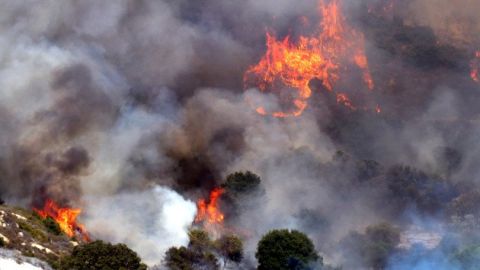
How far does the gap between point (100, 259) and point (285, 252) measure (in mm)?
17232

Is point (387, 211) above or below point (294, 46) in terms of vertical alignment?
below

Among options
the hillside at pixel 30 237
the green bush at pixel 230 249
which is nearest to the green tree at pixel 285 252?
the green bush at pixel 230 249

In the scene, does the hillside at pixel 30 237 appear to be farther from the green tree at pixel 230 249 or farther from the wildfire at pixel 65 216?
the green tree at pixel 230 249

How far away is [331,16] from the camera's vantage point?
392ft

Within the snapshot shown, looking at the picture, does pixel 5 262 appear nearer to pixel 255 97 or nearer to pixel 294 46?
pixel 255 97

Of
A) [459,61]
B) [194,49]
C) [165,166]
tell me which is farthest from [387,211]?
[459,61]

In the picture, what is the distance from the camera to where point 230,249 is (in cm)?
6231

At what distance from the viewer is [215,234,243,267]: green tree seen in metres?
62.3

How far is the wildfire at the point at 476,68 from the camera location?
4532 inches

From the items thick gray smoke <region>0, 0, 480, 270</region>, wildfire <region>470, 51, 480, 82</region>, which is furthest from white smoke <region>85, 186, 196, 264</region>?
wildfire <region>470, 51, 480, 82</region>

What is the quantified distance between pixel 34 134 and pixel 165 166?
1687 centimetres

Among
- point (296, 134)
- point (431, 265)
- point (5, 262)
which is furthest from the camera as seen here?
point (296, 134)

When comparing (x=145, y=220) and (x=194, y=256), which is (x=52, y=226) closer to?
(x=145, y=220)

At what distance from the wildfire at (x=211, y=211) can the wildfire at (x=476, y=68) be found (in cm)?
5828
